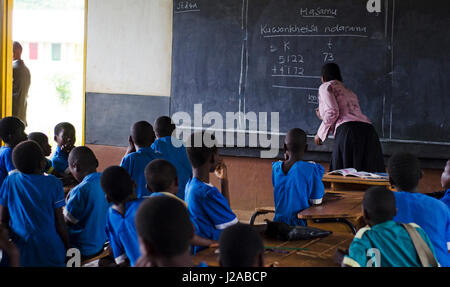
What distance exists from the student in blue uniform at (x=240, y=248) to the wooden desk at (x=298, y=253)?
1.26ft

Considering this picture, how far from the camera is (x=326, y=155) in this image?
519 cm

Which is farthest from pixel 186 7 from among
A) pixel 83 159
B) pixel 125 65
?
pixel 83 159

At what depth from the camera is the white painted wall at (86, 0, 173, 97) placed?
224 inches

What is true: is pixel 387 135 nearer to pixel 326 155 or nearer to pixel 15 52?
pixel 326 155

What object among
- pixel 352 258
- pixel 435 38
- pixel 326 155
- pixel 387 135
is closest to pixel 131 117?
pixel 326 155

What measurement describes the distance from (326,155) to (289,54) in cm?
105

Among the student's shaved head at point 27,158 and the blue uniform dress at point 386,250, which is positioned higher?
the student's shaved head at point 27,158

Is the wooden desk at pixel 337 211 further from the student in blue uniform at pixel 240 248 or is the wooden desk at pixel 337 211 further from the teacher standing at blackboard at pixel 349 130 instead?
the student in blue uniform at pixel 240 248

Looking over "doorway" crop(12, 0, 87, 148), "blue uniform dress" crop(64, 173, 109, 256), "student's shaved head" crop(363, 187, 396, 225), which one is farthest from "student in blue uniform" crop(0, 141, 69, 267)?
"doorway" crop(12, 0, 87, 148)

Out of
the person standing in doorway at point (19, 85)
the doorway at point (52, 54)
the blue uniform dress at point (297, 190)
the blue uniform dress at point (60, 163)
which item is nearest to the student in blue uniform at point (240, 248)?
the blue uniform dress at point (297, 190)

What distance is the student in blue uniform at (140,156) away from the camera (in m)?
3.46

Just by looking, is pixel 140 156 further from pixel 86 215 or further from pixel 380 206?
pixel 380 206

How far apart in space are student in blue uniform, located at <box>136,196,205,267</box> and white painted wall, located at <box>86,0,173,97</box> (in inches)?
169

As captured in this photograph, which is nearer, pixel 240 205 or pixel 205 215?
pixel 205 215
